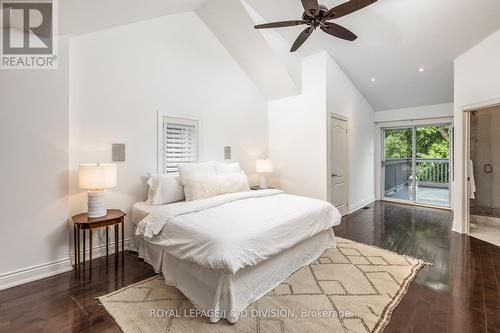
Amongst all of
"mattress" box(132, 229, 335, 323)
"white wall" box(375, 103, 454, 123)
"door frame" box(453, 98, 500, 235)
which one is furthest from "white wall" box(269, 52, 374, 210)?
"mattress" box(132, 229, 335, 323)

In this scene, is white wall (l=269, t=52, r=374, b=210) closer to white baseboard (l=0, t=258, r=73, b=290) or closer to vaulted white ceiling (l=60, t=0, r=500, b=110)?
vaulted white ceiling (l=60, t=0, r=500, b=110)

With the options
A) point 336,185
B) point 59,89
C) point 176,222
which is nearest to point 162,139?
point 59,89

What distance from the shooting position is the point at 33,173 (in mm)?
2510

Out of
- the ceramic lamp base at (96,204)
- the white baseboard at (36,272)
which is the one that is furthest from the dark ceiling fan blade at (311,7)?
the white baseboard at (36,272)

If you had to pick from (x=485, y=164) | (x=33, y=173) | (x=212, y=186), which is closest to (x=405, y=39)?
(x=485, y=164)

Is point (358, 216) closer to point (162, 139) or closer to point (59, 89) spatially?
point (162, 139)

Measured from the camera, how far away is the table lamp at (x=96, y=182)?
2621 mm

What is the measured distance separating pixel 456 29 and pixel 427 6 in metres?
0.67

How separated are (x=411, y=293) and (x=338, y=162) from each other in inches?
117

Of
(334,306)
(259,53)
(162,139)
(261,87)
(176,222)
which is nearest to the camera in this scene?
(334,306)

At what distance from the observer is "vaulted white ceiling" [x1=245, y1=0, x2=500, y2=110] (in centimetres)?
321

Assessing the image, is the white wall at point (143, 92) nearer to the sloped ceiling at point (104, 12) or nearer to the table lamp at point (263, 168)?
the sloped ceiling at point (104, 12)

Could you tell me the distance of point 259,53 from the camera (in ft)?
14.3

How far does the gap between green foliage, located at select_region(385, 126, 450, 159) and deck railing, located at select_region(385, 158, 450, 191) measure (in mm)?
138
